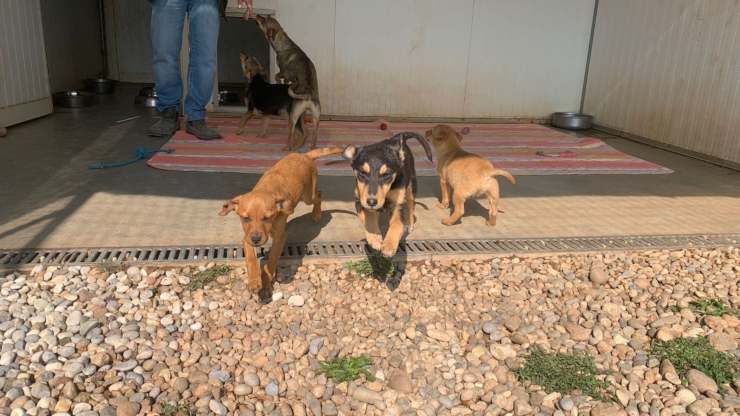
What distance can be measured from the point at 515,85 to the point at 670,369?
6.36 meters

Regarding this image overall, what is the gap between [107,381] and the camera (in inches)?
81.0

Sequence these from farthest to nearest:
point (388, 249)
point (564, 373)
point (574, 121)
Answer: point (574, 121) → point (388, 249) → point (564, 373)

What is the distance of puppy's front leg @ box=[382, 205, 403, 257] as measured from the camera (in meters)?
2.71

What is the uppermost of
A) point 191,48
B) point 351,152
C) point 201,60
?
point 191,48

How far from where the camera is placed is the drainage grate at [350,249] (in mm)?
2855

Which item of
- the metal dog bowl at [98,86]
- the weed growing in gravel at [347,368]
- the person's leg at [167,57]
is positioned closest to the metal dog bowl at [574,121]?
the person's leg at [167,57]

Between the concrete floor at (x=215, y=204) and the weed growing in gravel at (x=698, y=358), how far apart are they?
124 centimetres

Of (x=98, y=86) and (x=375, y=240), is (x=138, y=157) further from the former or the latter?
(x=98, y=86)

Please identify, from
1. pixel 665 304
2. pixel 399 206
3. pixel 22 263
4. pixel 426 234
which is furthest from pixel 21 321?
pixel 665 304

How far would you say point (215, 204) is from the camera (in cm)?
378

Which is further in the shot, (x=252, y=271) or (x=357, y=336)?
(x=252, y=271)

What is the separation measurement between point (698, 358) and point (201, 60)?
4995 mm

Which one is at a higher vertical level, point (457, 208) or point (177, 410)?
point (457, 208)

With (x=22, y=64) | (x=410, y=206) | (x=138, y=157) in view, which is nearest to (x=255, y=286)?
(x=410, y=206)
